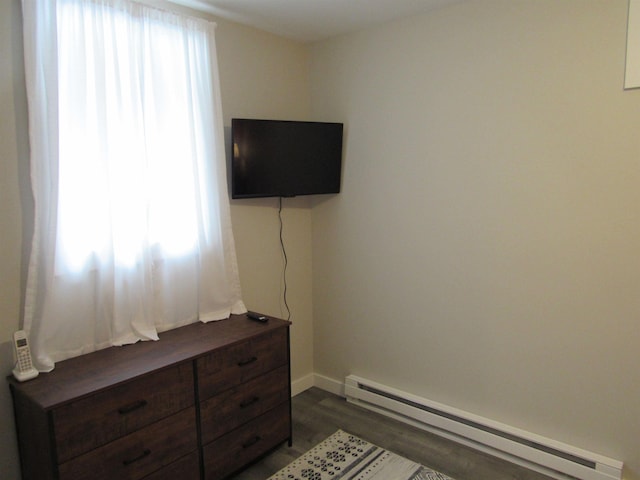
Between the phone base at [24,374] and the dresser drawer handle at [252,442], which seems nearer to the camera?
the phone base at [24,374]

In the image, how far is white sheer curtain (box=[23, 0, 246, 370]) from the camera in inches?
76.3

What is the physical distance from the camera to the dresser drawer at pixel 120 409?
5.46ft

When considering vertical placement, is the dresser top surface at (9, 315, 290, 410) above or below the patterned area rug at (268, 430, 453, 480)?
above

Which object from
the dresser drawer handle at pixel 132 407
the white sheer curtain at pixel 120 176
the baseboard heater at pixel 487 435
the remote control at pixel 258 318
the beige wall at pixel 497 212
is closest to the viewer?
the dresser drawer handle at pixel 132 407

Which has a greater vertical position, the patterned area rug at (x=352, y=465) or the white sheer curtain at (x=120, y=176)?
the white sheer curtain at (x=120, y=176)

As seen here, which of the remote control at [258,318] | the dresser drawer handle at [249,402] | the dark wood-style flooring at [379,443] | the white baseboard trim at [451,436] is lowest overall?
the dark wood-style flooring at [379,443]

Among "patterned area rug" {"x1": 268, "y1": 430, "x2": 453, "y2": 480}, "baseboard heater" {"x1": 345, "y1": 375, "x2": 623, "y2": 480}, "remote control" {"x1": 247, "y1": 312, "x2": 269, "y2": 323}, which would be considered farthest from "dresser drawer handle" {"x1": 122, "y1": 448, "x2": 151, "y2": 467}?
"baseboard heater" {"x1": 345, "y1": 375, "x2": 623, "y2": 480}

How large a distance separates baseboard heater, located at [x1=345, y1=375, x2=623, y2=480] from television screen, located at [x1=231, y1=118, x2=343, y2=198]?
1.46m

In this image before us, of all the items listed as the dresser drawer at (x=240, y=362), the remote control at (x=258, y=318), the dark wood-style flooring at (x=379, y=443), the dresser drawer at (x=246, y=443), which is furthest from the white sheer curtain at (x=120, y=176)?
the dark wood-style flooring at (x=379, y=443)

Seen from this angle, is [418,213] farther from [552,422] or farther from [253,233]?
[552,422]

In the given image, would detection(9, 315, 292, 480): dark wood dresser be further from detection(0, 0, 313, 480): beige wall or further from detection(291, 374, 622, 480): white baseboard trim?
detection(291, 374, 622, 480): white baseboard trim

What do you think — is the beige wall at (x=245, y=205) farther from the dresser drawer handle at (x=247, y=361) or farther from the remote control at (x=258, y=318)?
the dresser drawer handle at (x=247, y=361)

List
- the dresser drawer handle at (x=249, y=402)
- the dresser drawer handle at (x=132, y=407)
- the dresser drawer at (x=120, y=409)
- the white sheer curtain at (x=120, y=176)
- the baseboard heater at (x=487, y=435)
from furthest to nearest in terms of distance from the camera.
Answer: the dresser drawer handle at (x=249, y=402), the baseboard heater at (x=487, y=435), the white sheer curtain at (x=120, y=176), the dresser drawer handle at (x=132, y=407), the dresser drawer at (x=120, y=409)

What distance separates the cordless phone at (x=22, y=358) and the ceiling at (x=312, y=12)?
1877mm
